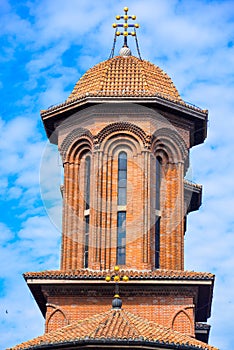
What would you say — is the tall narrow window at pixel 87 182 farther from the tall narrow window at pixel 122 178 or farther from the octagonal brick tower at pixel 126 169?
the tall narrow window at pixel 122 178

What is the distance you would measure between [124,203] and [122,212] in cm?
34

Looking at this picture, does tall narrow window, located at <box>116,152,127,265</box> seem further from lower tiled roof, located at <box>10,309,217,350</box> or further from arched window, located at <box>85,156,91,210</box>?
lower tiled roof, located at <box>10,309,217,350</box>

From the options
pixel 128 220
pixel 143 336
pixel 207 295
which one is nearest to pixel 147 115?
pixel 128 220

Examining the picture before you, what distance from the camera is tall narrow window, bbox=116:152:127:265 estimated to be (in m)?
37.3

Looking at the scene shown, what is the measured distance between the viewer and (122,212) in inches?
1492

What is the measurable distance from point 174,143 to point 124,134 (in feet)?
6.36

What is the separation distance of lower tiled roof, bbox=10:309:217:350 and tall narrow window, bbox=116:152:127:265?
118 inches

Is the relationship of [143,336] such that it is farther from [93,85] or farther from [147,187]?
[93,85]

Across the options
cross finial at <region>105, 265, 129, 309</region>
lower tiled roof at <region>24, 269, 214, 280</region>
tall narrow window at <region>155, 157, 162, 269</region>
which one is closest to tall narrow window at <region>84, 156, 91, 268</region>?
lower tiled roof at <region>24, 269, 214, 280</region>

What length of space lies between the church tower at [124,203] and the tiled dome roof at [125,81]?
5cm

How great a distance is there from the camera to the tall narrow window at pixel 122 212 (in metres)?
37.3

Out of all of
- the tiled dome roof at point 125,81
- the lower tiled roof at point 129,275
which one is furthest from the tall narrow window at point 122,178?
the lower tiled roof at point 129,275

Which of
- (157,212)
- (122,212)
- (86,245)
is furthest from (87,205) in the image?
(157,212)

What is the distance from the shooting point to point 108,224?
1481 inches
